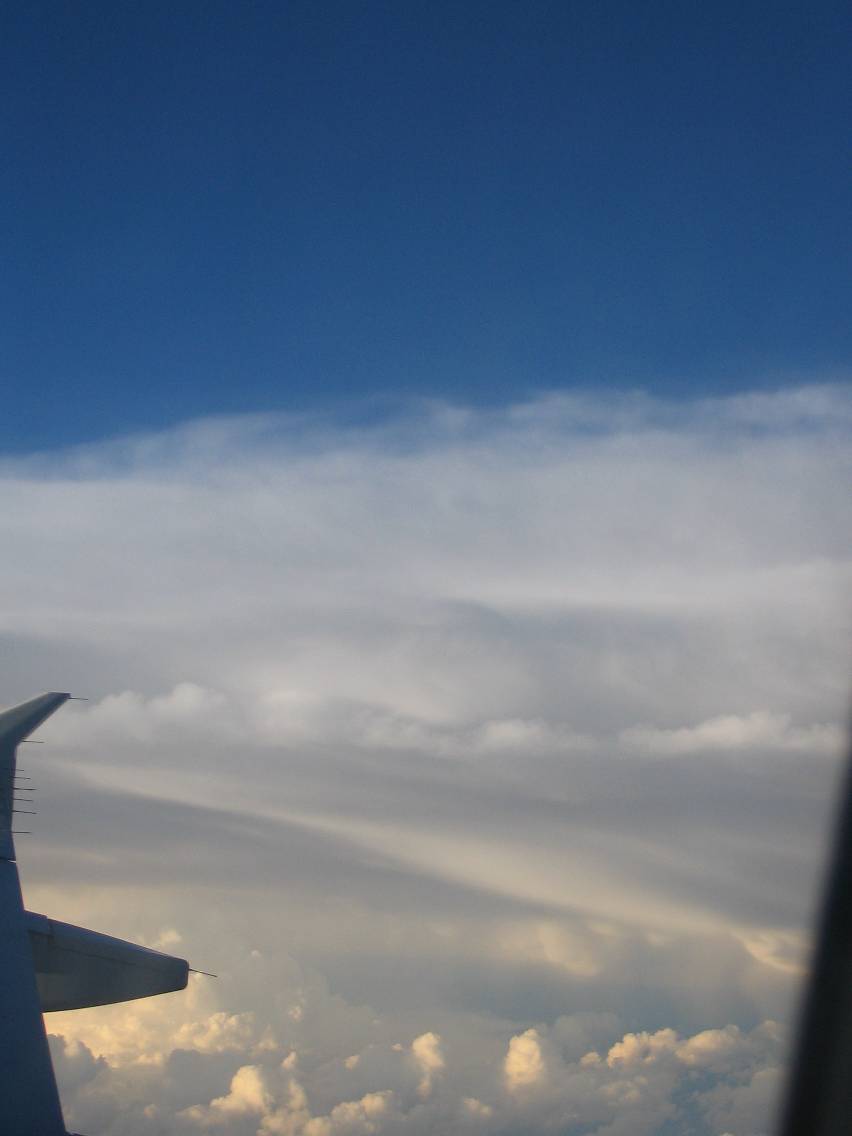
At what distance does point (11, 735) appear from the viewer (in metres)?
14.1

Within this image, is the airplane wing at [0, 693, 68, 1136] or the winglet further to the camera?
the winglet

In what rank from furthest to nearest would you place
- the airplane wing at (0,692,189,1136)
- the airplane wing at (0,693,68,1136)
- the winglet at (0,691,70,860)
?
the winglet at (0,691,70,860) → the airplane wing at (0,692,189,1136) → the airplane wing at (0,693,68,1136)

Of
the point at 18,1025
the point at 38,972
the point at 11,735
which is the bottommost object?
the point at 18,1025

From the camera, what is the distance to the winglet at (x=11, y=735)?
1320 cm

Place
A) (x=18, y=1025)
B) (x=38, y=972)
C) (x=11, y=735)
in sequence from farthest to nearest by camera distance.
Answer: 1. (x=11, y=735)
2. (x=38, y=972)
3. (x=18, y=1025)

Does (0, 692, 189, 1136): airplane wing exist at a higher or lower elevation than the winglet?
lower

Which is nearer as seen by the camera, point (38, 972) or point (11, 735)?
point (38, 972)

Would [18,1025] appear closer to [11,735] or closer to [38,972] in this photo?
[38,972]

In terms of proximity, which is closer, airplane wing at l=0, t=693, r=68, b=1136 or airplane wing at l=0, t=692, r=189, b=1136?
airplane wing at l=0, t=693, r=68, b=1136

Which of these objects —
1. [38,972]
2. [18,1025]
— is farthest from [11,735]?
[18,1025]

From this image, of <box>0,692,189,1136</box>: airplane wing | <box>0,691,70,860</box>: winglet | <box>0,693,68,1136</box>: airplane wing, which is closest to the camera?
<box>0,693,68,1136</box>: airplane wing

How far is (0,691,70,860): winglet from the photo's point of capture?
43.3 ft

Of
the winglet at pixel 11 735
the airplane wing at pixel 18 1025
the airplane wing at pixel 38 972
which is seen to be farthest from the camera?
the winglet at pixel 11 735

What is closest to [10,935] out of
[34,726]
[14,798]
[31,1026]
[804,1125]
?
[31,1026]
